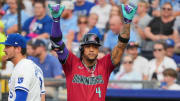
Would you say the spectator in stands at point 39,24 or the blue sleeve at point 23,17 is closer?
the spectator in stands at point 39,24

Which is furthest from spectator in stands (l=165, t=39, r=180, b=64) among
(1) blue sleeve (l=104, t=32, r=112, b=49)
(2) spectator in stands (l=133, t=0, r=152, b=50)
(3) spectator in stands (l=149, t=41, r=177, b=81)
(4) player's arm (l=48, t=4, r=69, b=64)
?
(4) player's arm (l=48, t=4, r=69, b=64)

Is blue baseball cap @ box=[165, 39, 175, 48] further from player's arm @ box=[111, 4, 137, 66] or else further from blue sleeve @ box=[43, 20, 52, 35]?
player's arm @ box=[111, 4, 137, 66]

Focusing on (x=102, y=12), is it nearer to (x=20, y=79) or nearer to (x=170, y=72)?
(x=170, y=72)

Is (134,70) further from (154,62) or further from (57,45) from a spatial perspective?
(57,45)

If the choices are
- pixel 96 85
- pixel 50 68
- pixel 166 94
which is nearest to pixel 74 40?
pixel 50 68

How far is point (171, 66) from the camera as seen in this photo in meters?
10.5

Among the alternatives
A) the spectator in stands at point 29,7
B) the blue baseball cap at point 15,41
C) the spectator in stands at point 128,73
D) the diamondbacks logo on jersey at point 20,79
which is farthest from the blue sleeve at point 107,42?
the diamondbacks logo on jersey at point 20,79

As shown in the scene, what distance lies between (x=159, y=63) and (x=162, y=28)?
3.92 feet

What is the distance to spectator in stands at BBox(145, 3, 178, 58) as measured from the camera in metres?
11.5

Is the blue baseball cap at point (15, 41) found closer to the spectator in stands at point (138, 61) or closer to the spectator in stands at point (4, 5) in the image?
the spectator in stands at point (138, 61)

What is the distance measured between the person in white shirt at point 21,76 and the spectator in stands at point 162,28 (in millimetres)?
5374

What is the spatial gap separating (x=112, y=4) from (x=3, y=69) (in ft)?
10.1

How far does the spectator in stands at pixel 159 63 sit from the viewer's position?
10.5 meters

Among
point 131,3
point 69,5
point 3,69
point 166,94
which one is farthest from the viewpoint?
point 69,5
